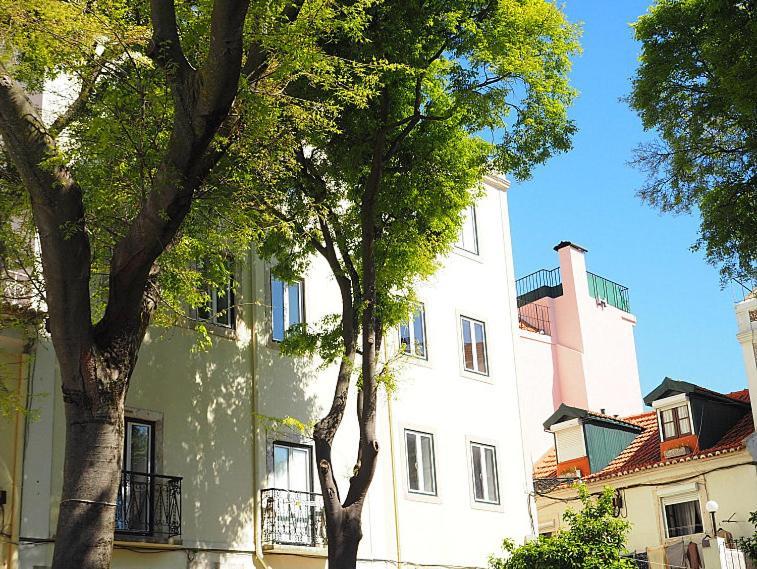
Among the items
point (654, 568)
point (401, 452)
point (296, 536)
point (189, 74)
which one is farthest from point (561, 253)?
point (189, 74)

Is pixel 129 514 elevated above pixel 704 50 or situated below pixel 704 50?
→ below

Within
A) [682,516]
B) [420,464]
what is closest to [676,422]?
[682,516]

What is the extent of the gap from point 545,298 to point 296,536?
67.2 feet

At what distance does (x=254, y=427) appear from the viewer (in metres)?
20.3

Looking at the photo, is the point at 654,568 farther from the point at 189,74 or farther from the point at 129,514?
the point at 189,74

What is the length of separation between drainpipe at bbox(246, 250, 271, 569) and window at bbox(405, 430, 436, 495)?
4.21 m

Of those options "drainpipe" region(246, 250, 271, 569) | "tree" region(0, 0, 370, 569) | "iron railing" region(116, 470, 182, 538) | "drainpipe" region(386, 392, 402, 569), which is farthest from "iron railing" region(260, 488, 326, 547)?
"tree" region(0, 0, 370, 569)

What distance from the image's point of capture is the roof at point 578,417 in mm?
33094

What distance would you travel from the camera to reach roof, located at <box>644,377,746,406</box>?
3150 centimetres

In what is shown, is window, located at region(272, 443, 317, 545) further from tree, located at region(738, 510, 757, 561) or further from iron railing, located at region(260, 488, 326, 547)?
tree, located at region(738, 510, 757, 561)

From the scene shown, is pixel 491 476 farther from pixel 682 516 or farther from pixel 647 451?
pixel 647 451

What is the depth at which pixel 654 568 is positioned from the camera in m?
30.2

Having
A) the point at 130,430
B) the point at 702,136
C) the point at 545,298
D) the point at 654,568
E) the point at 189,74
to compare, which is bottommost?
the point at 654,568

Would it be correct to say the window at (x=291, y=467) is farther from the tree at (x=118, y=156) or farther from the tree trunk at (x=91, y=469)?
the tree trunk at (x=91, y=469)
